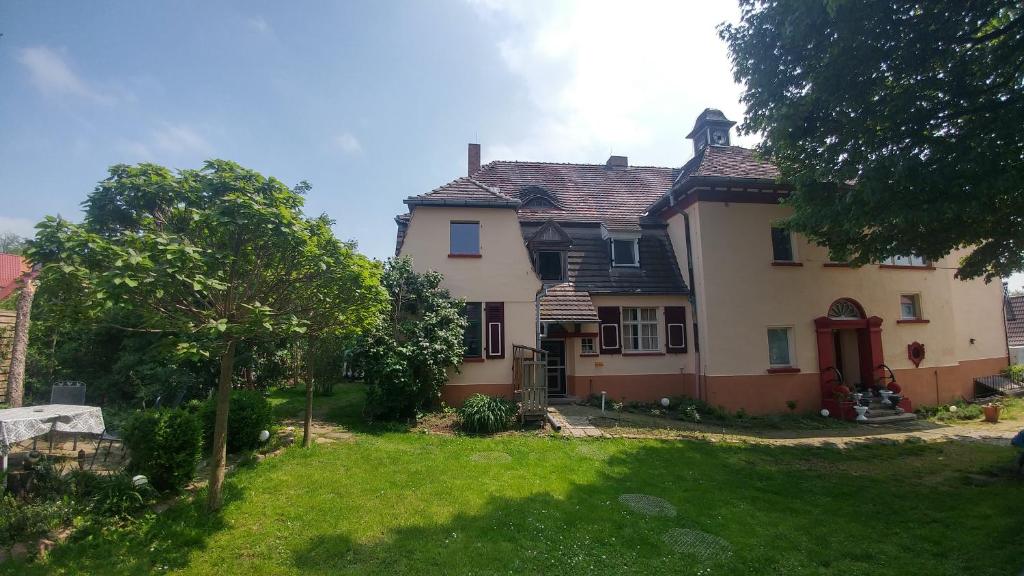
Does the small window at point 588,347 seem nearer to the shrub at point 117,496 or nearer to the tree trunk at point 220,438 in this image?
the tree trunk at point 220,438

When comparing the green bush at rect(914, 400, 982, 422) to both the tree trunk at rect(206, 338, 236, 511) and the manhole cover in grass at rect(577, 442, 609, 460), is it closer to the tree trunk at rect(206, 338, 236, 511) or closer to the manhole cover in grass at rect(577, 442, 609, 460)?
the manhole cover in grass at rect(577, 442, 609, 460)

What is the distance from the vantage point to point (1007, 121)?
709 centimetres

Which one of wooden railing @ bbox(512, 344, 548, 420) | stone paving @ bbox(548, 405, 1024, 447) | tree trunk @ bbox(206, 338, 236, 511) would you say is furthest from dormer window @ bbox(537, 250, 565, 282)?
tree trunk @ bbox(206, 338, 236, 511)

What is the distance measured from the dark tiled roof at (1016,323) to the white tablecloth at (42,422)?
35.6 metres

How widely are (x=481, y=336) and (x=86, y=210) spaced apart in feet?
30.4

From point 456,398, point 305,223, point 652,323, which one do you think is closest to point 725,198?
point 652,323

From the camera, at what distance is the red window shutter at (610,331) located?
49.2ft

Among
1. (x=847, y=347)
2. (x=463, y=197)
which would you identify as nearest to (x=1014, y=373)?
(x=847, y=347)

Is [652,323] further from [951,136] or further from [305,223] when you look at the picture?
[305,223]

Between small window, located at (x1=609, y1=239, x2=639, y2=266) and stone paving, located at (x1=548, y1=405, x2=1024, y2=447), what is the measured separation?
17.9ft

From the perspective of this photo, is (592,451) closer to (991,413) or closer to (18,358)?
(18,358)

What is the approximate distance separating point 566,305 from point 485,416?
521cm

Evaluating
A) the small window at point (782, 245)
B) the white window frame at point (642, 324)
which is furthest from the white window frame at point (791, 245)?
the white window frame at point (642, 324)

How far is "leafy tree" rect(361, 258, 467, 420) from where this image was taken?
1079 centimetres
